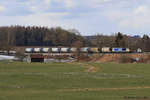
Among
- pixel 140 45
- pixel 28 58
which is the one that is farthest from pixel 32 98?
pixel 140 45

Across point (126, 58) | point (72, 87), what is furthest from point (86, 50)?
point (72, 87)

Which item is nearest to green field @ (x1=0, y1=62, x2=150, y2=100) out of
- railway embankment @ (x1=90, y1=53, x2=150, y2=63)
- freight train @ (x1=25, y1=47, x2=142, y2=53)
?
railway embankment @ (x1=90, y1=53, x2=150, y2=63)

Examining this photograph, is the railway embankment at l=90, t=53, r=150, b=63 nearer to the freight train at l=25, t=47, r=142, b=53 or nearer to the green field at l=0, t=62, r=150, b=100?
the freight train at l=25, t=47, r=142, b=53

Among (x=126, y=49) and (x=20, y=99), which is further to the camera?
(x=126, y=49)

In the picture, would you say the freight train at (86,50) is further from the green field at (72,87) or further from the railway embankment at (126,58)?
the green field at (72,87)

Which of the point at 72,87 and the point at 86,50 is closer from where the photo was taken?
the point at 72,87

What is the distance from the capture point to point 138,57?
115m

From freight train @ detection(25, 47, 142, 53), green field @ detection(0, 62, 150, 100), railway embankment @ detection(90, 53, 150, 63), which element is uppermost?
freight train @ detection(25, 47, 142, 53)

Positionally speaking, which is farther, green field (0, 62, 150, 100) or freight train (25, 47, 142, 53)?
freight train (25, 47, 142, 53)

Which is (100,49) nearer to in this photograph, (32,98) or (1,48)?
(1,48)

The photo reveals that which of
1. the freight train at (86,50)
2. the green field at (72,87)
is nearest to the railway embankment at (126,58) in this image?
the freight train at (86,50)

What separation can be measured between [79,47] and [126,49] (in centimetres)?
2134

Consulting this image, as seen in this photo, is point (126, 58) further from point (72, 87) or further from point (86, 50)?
point (72, 87)

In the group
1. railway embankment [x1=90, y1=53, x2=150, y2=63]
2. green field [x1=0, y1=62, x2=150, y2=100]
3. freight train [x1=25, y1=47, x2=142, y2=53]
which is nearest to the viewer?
green field [x1=0, y1=62, x2=150, y2=100]
